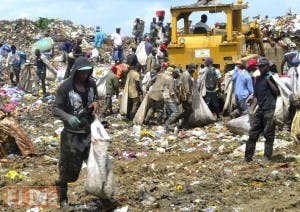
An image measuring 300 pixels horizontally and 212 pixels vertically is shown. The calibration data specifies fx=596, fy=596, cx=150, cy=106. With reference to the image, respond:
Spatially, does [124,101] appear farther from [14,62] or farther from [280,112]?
[14,62]

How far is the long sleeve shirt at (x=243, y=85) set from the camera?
11.1 m

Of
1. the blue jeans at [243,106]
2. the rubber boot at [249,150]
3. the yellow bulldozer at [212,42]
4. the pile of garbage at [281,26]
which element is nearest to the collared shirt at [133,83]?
the yellow bulldozer at [212,42]

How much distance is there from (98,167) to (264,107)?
2.89 meters

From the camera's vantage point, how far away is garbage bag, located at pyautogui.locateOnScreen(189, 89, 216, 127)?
11539 mm

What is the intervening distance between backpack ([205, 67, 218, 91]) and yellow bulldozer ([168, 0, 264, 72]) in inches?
34.0

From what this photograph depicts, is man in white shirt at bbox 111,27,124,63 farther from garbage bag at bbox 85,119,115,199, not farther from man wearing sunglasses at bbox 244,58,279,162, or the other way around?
garbage bag at bbox 85,119,115,199

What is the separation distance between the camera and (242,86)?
36.7 feet

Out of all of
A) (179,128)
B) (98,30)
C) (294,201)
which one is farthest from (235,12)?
(98,30)

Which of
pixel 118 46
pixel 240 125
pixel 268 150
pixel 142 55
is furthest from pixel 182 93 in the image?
pixel 118 46

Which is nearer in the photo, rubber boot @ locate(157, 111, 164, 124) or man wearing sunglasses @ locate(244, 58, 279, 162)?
man wearing sunglasses @ locate(244, 58, 279, 162)

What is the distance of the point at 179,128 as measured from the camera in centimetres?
1162

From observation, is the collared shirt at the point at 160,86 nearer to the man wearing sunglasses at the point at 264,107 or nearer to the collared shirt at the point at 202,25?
the collared shirt at the point at 202,25

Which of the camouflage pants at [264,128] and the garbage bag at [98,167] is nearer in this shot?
the garbage bag at [98,167]

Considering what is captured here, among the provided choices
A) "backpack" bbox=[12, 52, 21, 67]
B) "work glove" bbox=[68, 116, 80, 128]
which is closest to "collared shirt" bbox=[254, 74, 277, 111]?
"work glove" bbox=[68, 116, 80, 128]
